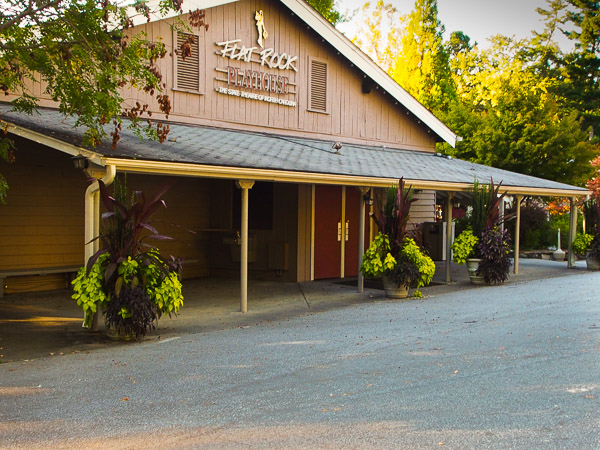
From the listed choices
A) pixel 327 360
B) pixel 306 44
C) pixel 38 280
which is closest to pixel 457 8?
pixel 306 44

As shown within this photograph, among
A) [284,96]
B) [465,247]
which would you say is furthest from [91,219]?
[465,247]

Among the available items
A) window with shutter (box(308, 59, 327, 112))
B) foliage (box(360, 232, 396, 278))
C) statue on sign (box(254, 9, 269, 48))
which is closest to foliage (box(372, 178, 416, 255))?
foliage (box(360, 232, 396, 278))

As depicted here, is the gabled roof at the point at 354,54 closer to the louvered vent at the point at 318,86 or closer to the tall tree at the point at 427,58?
the louvered vent at the point at 318,86

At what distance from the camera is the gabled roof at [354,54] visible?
14375 millimetres

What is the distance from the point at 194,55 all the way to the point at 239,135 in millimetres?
1963

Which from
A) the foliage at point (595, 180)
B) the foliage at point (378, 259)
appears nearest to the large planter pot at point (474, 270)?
the foliage at point (378, 259)

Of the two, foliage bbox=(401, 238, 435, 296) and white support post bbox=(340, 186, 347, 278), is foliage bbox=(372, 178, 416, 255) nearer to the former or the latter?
foliage bbox=(401, 238, 435, 296)

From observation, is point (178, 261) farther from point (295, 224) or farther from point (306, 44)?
point (306, 44)

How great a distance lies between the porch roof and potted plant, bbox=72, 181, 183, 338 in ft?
2.09

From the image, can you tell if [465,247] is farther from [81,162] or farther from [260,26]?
[81,162]

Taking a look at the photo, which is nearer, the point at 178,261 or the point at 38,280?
the point at 178,261

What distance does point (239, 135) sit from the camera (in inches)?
515

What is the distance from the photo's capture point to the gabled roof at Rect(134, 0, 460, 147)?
47.2 ft

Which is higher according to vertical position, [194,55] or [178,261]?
[194,55]
